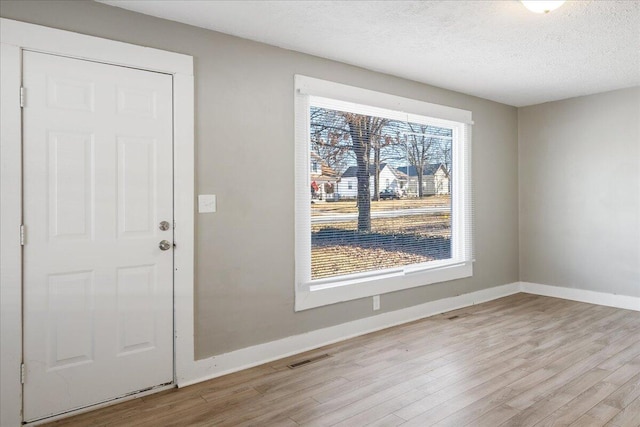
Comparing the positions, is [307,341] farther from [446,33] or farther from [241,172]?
[446,33]

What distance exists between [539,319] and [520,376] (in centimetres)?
165

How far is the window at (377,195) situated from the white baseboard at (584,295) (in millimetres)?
1299

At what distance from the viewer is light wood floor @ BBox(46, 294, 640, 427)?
2.36 metres

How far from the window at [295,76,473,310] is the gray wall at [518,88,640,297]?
125 centimetres

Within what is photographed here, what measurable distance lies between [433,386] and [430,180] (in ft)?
8.20

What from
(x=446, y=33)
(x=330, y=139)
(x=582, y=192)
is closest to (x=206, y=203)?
(x=330, y=139)

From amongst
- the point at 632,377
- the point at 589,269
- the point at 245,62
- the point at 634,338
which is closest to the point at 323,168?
the point at 245,62

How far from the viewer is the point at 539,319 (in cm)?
A: 429

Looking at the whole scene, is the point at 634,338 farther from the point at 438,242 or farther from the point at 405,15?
the point at 405,15

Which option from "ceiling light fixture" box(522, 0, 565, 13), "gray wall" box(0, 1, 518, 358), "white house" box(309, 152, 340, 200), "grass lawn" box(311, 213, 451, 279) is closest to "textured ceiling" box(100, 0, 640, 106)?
"gray wall" box(0, 1, 518, 358)

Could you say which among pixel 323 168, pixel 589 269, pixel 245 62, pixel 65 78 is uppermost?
pixel 245 62

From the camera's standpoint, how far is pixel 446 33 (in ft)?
9.96

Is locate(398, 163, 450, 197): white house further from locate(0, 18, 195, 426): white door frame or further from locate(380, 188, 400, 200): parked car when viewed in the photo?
locate(0, 18, 195, 426): white door frame

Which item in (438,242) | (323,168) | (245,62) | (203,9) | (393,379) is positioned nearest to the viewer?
(203,9)
